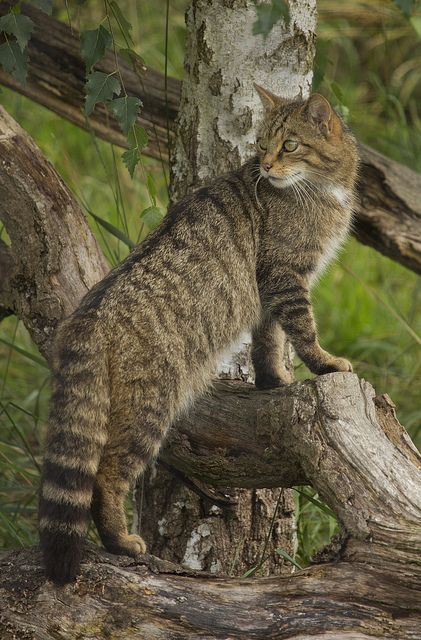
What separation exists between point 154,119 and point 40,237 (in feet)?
3.58

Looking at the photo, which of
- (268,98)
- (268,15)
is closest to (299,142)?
(268,98)

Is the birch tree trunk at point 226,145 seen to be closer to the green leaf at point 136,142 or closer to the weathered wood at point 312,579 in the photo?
the green leaf at point 136,142

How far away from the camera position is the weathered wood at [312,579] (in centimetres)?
242

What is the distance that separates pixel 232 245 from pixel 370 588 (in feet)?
4.49

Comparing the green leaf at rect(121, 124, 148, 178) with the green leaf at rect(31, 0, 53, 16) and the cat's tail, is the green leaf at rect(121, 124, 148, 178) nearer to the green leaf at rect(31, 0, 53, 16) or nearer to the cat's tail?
the green leaf at rect(31, 0, 53, 16)

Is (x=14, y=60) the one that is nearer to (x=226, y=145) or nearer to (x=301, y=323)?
(x=226, y=145)

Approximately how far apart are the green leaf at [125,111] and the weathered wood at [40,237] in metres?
0.64

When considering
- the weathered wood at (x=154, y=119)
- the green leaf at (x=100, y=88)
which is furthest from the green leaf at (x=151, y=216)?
the weathered wood at (x=154, y=119)

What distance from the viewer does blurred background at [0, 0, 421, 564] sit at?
→ 4.11m

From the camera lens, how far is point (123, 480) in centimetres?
292

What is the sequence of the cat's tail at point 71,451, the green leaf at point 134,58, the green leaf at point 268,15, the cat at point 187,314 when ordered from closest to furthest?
the green leaf at point 268,15
the cat's tail at point 71,451
the cat at point 187,314
the green leaf at point 134,58

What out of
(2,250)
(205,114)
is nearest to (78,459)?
(2,250)

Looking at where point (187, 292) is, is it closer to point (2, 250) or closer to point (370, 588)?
point (2, 250)

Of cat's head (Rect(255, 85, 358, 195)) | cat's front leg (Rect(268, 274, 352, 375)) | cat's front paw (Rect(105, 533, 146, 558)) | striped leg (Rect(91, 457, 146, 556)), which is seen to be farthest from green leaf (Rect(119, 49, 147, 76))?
cat's front paw (Rect(105, 533, 146, 558))
